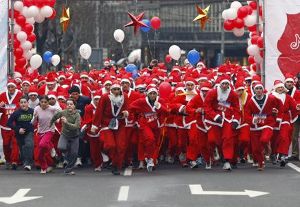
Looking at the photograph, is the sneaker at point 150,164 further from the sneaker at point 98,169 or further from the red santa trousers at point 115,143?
the sneaker at point 98,169

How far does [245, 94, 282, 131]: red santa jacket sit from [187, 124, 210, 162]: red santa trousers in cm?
94

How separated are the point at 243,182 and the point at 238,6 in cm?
1065

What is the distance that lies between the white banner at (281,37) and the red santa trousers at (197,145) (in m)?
3.59

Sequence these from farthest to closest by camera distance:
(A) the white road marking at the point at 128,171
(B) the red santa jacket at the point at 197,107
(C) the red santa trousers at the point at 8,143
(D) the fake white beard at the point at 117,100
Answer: (C) the red santa trousers at the point at 8,143, (B) the red santa jacket at the point at 197,107, (D) the fake white beard at the point at 117,100, (A) the white road marking at the point at 128,171

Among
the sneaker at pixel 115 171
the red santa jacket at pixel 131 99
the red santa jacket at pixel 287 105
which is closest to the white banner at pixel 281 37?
the red santa jacket at pixel 287 105

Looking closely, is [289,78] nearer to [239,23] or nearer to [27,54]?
[239,23]

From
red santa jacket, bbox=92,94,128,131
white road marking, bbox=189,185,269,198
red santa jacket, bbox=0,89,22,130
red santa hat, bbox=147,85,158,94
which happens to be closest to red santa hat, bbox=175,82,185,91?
red santa hat, bbox=147,85,158,94

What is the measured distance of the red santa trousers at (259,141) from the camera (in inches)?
731

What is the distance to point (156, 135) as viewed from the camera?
1884 cm

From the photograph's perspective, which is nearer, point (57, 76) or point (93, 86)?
point (93, 86)

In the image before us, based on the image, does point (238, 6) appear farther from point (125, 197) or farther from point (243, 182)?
point (125, 197)

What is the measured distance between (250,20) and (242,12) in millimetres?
364

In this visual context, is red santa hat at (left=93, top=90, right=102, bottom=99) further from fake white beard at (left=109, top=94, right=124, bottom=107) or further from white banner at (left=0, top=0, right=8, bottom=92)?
white banner at (left=0, top=0, right=8, bottom=92)

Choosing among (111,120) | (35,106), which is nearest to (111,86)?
(111,120)
